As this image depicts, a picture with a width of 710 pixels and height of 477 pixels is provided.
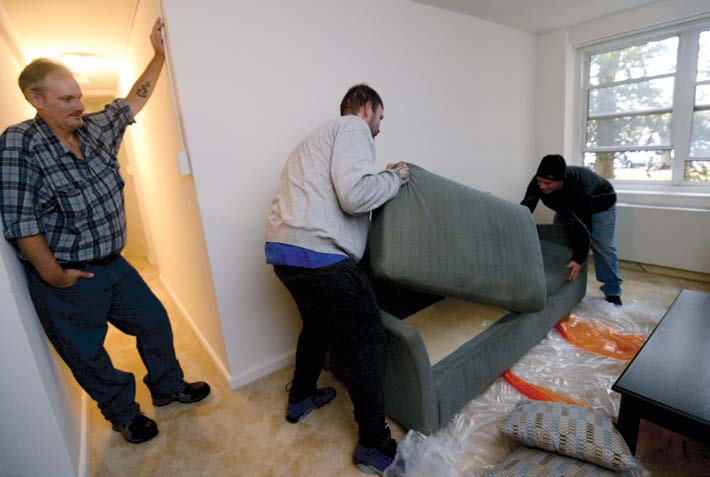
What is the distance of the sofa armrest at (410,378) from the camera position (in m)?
1.30

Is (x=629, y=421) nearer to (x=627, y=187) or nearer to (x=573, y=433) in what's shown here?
(x=573, y=433)

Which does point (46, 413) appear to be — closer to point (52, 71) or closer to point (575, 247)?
point (52, 71)

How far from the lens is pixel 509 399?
1.64 meters

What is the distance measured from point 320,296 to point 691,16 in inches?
144

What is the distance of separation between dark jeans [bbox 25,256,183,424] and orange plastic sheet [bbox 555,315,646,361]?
2259 mm

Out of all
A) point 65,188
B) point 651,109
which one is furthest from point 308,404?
point 651,109

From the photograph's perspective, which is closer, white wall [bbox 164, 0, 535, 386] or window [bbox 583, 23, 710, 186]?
white wall [bbox 164, 0, 535, 386]

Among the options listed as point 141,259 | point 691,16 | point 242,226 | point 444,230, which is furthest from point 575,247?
point 141,259

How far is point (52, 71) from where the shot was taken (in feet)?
4.16

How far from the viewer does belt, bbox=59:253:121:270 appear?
138cm

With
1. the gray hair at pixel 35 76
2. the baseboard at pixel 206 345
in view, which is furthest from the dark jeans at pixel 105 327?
the gray hair at pixel 35 76

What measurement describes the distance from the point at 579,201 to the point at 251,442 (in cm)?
233

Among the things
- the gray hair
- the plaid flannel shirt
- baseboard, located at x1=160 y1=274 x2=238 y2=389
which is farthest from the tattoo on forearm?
baseboard, located at x1=160 y1=274 x2=238 y2=389

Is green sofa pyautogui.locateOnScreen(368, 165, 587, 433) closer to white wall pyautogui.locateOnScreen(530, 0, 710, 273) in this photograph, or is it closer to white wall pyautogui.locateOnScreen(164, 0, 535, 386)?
white wall pyautogui.locateOnScreen(164, 0, 535, 386)
